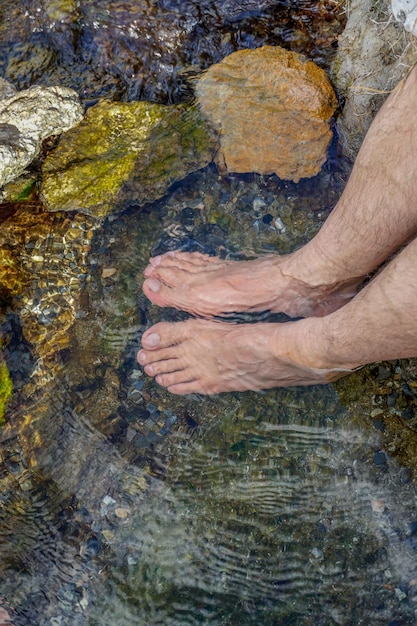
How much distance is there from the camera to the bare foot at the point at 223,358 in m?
2.58

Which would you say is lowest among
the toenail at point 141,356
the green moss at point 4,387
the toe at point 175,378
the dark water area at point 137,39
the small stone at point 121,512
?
the small stone at point 121,512

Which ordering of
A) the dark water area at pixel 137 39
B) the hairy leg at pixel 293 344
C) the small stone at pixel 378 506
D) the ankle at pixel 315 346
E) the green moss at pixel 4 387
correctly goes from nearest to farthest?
the hairy leg at pixel 293 344
the ankle at pixel 315 346
the small stone at pixel 378 506
the green moss at pixel 4 387
the dark water area at pixel 137 39

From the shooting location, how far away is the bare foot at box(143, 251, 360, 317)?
2684 mm

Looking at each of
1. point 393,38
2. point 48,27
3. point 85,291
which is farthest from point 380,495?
point 48,27

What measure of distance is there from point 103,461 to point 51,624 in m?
0.69

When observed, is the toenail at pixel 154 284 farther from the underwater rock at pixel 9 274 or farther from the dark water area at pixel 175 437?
the underwater rock at pixel 9 274

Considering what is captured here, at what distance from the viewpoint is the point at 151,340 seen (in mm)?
2814

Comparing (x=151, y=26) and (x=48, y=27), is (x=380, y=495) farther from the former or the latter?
(x=48, y=27)

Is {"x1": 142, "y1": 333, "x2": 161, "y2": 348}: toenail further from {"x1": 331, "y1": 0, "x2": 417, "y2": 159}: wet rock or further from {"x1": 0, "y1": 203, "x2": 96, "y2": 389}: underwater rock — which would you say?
{"x1": 331, "y1": 0, "x2": 417, "y2": 159}: wet rock

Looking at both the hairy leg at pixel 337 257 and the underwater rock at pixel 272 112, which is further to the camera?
the underwater rock at pixel 272 112

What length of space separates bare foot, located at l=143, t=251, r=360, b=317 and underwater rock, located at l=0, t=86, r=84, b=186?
2.72 feet

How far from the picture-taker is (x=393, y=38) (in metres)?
2.59

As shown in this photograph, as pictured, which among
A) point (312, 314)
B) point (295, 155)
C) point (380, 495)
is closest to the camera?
point (380, 495)

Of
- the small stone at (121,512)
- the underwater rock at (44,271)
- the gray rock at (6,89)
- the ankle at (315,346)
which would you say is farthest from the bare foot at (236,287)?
the gray rock at (6,89)
